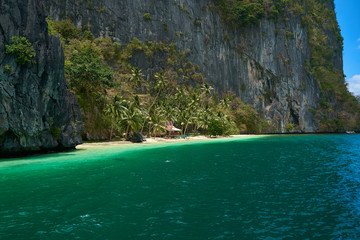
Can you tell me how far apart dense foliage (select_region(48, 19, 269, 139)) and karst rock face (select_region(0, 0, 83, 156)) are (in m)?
9.14

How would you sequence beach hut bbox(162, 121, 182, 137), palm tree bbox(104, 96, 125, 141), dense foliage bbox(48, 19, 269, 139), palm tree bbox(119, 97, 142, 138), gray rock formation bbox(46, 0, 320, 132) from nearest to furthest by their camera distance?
1. palm tree bbox(104, 96, 125, 141)
2. dense foliage bbox(48, 19, 269, 139)
3. palm tree bbox(119, 97, 142, 138)
4. beach hut bbox(162, 121, 182, 137)
5. gray rock formation bbox(46, 0, 320, 132)

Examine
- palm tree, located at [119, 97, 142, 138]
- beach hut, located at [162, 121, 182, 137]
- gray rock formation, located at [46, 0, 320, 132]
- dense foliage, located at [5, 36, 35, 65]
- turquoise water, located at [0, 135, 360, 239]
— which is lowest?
turquoise water, located at [0, 135, 360, 239]

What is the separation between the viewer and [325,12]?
132875 mm

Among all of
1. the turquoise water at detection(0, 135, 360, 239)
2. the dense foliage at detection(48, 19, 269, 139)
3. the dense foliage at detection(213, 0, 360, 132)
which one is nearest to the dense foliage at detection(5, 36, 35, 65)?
the dense foliage at detection(48, 19, 269, 139)

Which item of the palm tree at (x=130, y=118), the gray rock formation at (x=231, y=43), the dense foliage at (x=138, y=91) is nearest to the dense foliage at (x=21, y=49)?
the dense foliage at (x=138, y=91)

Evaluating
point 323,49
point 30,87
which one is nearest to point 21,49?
point 30,87

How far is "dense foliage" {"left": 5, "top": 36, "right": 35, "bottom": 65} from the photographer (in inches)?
925

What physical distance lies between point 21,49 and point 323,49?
134 metres

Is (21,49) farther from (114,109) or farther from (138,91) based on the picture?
(138,91)

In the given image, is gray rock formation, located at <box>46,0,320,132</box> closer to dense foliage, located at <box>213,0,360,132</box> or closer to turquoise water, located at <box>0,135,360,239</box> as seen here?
dense foliage, located at <box>213,0,360,132</box>

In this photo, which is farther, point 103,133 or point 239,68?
point 239,68

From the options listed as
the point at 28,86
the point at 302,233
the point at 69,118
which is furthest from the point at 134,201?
the point at 69,118

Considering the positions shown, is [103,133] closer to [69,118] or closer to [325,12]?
[69,118]

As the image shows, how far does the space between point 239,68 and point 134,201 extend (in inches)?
3745
